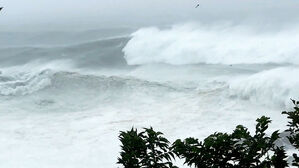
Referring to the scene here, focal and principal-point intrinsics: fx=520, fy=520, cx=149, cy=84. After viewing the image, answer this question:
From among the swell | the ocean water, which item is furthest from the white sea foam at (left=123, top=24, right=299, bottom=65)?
the swell

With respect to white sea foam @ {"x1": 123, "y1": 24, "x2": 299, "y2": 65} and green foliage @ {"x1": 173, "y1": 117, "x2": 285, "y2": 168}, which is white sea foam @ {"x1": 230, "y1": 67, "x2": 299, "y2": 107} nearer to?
white sea foam @ {"x1": 123, "y1": 24, "x2": 299, "y2": 65}

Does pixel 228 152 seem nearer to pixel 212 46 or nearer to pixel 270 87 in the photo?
pixel 270 87

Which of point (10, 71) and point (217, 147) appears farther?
point (10, 71)

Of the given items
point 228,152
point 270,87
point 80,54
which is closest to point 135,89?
point 270,87

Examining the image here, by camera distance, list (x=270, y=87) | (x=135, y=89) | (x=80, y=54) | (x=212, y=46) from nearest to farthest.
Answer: (x=270, y=87), (x=135, y=89), (x=212, y=46), (x=80, y=54)

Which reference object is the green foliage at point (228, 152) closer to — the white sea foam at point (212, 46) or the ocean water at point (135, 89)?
the ocean water at point (135, 89)

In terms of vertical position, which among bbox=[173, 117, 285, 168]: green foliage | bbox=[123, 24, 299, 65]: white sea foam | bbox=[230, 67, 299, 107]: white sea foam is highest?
bbox=[123, 24, 299, 65]: white sea foam

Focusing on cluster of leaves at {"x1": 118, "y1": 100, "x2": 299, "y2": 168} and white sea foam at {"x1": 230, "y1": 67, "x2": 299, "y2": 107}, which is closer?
cluster of leaves at {"x1": 118, "y1": 100, "x2": 299, "y2": 168}

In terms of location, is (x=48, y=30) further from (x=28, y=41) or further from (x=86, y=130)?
(x=86, y=130)

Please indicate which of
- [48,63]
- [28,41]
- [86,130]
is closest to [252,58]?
[48,63]
